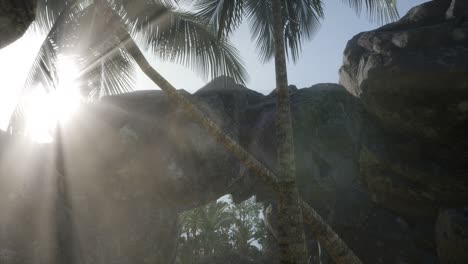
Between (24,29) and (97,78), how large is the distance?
22.1 ft

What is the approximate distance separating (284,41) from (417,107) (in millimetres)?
4733

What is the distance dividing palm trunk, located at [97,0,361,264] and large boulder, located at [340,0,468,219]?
5.89m

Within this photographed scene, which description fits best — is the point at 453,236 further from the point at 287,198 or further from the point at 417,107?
the point at 287,198

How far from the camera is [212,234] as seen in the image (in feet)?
73.8

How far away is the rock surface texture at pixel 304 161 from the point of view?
9.38 m

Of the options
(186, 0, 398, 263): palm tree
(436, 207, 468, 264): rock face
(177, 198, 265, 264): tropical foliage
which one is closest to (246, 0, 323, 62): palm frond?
(186, 0, 398, 263): palm tree

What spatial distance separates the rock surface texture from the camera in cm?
938

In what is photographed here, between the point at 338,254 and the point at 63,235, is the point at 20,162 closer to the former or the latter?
the point at 63,235

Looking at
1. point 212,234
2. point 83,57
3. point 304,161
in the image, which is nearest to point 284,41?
point 83,57

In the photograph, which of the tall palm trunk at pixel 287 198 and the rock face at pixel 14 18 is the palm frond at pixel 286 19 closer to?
the tall palm trunk at pixel 287 198

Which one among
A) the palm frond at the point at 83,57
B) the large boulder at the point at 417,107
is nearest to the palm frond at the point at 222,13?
the palm frond at the point at 83,57

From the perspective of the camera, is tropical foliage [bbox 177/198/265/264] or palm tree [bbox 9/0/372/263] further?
tropical foliage [bbox 177/198/265/264]

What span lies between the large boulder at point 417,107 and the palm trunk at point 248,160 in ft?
19.3

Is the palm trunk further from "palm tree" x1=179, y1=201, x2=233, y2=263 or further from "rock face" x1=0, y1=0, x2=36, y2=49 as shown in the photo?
"palm tree" x1=179, y1=201, x2=233, y2=263
